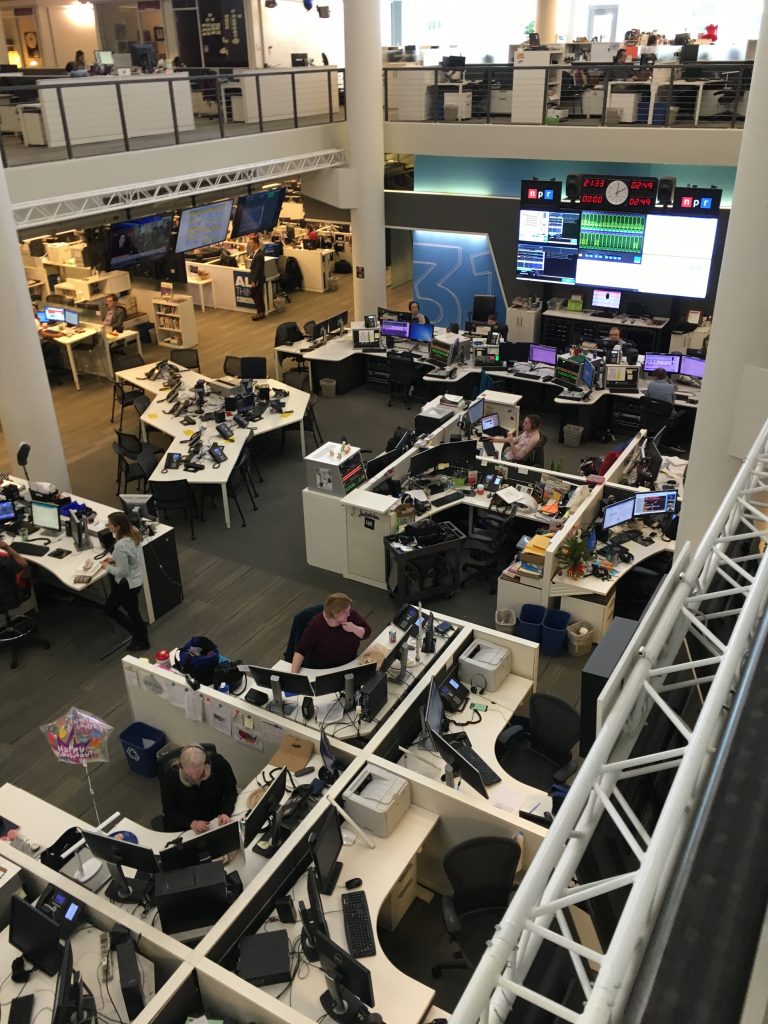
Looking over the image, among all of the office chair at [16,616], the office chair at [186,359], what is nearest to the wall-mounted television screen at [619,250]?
the office chair at [186,359]

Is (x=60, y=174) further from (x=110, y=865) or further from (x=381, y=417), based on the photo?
(x=110, y=865)

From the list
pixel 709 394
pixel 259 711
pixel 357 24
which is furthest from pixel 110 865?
pixel 357 24

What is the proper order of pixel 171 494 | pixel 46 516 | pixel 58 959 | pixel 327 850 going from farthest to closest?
pixel 171 494, pixel 46 516, pixel 327 850, pixel 58 959

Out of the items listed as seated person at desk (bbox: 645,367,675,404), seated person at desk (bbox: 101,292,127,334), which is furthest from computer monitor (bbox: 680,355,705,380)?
seated person at desk (bbox: 101,292,127,334)

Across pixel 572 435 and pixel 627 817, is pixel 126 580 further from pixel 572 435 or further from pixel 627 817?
pixel 572 435

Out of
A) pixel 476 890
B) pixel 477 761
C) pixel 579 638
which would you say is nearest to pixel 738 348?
pixel 579 638

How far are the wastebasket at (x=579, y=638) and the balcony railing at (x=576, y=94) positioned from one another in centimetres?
842

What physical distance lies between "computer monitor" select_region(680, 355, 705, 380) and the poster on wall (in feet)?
44.5

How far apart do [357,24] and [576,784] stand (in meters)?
14.5

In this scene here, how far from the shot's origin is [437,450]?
31.2 ft

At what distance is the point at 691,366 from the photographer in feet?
39.3

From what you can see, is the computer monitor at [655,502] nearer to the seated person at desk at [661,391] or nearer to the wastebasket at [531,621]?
the wastebasket at [531,621]

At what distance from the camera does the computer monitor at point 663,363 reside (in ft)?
39.9

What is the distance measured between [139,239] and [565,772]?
10287 millimetres
